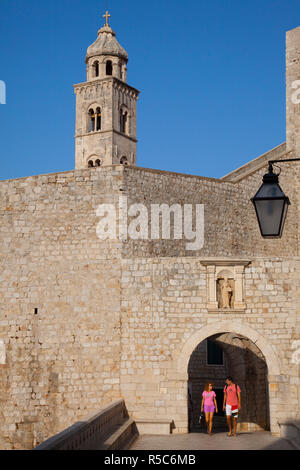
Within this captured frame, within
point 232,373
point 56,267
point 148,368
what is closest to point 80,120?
point 232,373

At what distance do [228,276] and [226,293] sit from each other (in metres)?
0.39

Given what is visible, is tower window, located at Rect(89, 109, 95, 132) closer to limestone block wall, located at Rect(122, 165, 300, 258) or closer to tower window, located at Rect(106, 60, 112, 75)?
tower window, located at Rect(106, 60, 112, 75)

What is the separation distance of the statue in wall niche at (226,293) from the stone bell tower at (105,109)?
3027 cm

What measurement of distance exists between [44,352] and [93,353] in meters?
1.37

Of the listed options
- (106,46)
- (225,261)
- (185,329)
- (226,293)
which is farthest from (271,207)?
(106,46)

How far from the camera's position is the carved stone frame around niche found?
47.5ft

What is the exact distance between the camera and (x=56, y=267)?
1664cm

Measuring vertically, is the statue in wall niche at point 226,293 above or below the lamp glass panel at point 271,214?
below

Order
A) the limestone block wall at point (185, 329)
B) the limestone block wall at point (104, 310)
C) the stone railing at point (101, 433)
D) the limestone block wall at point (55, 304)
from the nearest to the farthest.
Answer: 1. the stone railing at point (101, 433)
2. the limestone block wall at point (185, 329)
3. the limestone block wall at point (104, 310)
4. the limestone block wall at point (55, 304)

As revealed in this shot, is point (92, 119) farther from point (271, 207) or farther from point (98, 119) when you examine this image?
point (271, 207)

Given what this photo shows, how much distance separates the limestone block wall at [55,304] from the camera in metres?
15.8

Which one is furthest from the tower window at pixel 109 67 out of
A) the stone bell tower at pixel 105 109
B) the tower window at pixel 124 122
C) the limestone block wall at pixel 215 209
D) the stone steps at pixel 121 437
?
the stone steps at pixel 121 437

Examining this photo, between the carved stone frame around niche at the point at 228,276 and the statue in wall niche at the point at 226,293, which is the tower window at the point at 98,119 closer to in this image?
the carved stone frame around niche at the point at 228,276

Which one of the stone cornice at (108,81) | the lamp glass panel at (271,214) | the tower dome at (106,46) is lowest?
the lamp glass panel at (271,214)
